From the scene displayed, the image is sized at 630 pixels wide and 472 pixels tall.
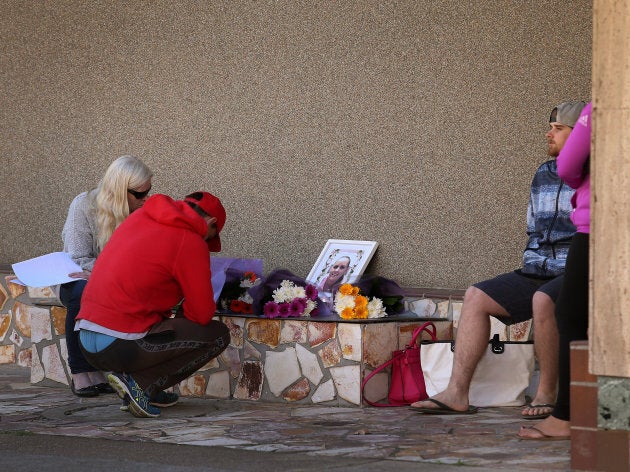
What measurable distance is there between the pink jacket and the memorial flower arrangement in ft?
7.45

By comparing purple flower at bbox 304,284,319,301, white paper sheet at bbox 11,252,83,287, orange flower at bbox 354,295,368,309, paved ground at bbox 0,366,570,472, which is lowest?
paved ground at bbox 0,366,570,472

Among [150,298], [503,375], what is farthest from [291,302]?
[503,375]

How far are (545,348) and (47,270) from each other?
3.00 meters

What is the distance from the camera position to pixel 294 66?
26.2 ft

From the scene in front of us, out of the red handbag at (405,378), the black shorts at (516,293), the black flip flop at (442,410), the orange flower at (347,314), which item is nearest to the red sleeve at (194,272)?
the orange flower at (347,314)

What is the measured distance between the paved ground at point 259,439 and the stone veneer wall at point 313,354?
15 cm

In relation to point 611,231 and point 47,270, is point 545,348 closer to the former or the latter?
point 611,231

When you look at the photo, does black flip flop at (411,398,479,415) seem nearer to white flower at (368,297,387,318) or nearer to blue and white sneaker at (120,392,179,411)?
white flower at (368,297,387,318)

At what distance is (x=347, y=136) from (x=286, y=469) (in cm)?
345

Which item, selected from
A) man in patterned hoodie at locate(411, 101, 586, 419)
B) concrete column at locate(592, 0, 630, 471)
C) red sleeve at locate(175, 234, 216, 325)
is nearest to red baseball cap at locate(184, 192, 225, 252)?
red sleeve at locate(175, 234, 216, 325)

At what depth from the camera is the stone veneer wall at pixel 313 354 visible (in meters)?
6.69

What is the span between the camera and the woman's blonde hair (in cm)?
683

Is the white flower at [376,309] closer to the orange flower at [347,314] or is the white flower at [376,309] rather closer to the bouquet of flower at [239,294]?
the orange flower at [347,314]

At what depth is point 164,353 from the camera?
6262 millimetres
